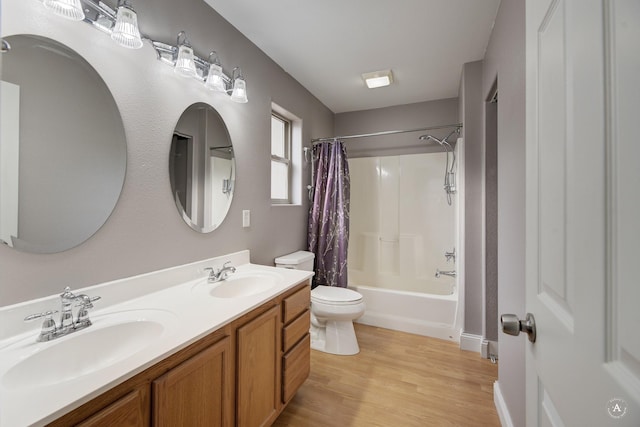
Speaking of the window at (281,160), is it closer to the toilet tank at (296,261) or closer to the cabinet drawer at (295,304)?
the toilet tank at (296,261)

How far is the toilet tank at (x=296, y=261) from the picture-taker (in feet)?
7.47

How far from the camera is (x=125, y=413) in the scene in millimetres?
718

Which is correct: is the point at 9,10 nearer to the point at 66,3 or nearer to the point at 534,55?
the point at 66,3

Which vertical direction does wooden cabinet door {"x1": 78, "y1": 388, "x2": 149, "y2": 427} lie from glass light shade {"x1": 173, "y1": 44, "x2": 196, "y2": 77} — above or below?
below

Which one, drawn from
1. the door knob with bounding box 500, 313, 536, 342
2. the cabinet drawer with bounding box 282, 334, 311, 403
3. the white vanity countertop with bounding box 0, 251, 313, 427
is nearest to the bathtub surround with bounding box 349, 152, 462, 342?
the cabinet drawer with bounding box 282, 334, 311, 403

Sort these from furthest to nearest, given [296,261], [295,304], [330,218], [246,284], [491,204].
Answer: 1. [330,218]
2. [296,261]
3. [491,204]
4. [246,284]
5. [295,304]

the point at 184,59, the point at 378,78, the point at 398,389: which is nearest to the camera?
the point at 184,59

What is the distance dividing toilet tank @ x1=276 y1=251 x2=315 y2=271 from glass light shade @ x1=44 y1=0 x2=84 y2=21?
1.81m

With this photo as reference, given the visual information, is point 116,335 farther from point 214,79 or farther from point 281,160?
point 281,160

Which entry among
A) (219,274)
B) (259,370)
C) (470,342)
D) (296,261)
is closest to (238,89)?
(219,274)

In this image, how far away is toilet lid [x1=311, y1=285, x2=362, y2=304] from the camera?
224 centimetres

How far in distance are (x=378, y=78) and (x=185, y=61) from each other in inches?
69.8

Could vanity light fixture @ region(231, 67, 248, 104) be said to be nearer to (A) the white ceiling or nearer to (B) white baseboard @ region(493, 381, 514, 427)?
(A) the white ceiling

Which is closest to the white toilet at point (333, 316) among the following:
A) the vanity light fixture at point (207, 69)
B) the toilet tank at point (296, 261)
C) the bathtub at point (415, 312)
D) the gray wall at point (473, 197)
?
the toilet tank at point (296, 261)
